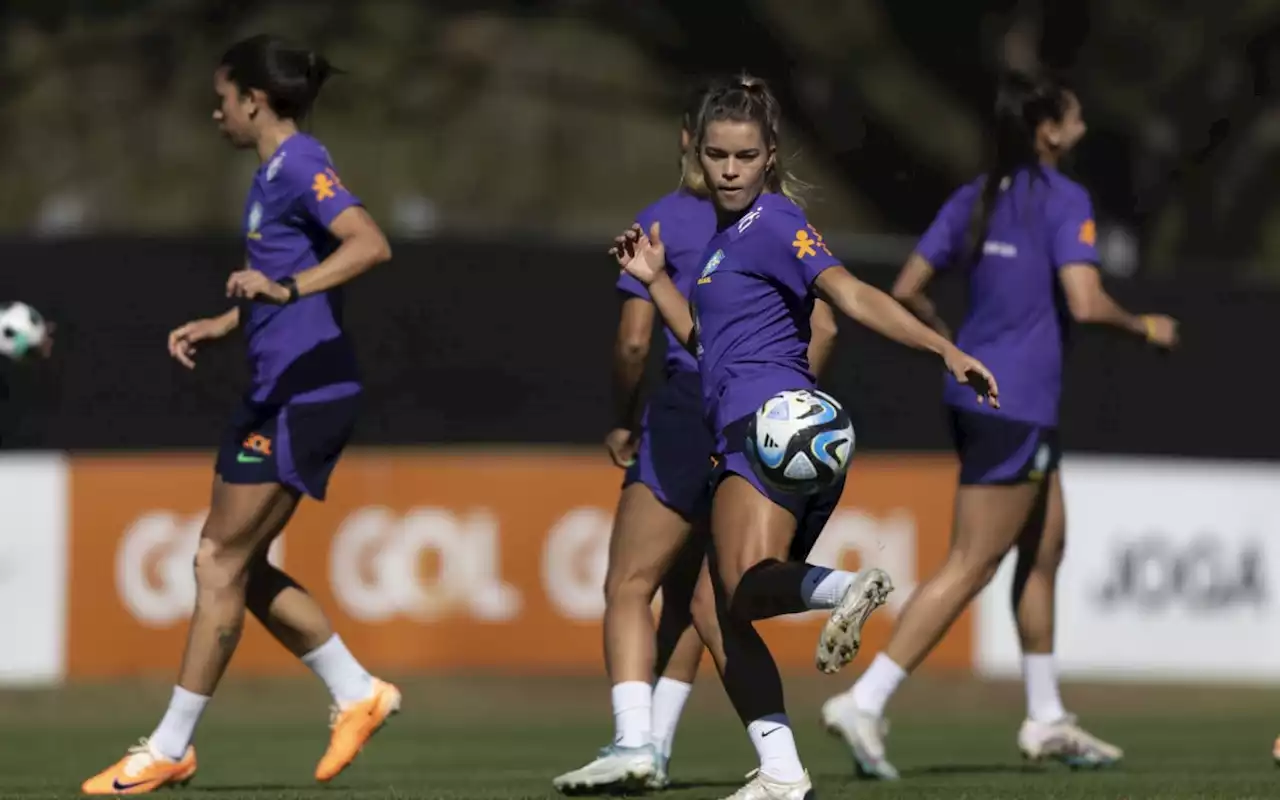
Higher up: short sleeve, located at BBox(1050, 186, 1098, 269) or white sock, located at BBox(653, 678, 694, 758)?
short sleeve, located at BBox(1050, 186, 1098, 269)

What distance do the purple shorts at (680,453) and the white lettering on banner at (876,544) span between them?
5.91m

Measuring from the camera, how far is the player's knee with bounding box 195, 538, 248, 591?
7812 mm

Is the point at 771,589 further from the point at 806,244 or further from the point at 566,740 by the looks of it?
the point at 566,740

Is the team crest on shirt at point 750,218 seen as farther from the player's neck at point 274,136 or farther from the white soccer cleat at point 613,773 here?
the player's neck at point 274,136

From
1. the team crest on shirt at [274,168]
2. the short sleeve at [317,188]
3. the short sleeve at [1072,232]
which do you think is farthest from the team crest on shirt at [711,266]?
the short sleeve at [1072,232]

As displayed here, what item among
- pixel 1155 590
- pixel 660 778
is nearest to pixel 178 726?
pixel 660 778

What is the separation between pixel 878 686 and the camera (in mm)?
8438

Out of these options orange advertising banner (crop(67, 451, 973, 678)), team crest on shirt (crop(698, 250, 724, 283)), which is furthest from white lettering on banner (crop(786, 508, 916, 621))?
team crest on shirt (crop(698, 250, 724, 283))

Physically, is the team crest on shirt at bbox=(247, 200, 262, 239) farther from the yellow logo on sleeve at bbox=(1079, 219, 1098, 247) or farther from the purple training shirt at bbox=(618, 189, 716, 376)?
the yellow logo on sleeve at bbox=(1079, 219, 1098, 247)

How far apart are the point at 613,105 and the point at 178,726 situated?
52.5 feet

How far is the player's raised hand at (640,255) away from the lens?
22.4ft

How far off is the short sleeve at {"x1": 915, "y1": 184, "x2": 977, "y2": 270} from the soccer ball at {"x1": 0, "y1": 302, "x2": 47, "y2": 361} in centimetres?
321

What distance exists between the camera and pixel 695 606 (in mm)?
7180

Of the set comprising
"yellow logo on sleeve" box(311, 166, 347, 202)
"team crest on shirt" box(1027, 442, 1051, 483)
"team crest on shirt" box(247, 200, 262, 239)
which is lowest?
"team crest on shirt" box(1027, 442, 1051, 483)
